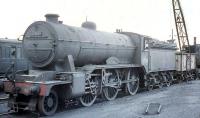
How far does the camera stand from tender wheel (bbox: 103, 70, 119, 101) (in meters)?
13.2

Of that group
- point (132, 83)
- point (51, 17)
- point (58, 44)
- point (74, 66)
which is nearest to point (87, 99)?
point (74, 66)

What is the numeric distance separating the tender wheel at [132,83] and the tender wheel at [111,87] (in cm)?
114

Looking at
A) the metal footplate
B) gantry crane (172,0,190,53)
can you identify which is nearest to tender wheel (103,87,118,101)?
the metal footplate

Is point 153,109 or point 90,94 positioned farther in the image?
point 90,94

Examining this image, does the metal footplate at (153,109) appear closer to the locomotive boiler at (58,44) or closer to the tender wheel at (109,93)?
the tender wheel at (109,93)

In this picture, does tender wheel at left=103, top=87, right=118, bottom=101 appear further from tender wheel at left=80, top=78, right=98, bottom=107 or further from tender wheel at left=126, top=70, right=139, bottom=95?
tender wheel at left=126, top=70, right=139, bottom=95

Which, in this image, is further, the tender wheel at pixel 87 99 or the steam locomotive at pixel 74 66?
the tender wheel at pixel 87 99

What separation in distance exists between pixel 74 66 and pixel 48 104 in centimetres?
212

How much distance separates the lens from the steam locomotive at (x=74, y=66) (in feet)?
33.3

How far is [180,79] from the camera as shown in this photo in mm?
22234

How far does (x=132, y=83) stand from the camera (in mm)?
15508

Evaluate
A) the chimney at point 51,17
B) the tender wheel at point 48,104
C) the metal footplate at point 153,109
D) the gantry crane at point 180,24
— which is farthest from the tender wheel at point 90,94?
the gantry crane at point 180,24

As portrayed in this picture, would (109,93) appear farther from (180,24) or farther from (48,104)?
(180,24)

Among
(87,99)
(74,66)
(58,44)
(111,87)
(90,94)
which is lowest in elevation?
(87,99)
